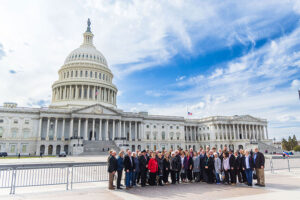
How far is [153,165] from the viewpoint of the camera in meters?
13.7

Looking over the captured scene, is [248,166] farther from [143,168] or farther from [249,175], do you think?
[143,168]

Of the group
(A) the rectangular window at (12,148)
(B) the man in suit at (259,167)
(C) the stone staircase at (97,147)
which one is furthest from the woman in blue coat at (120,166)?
(A) the rectangular window at (12,148)

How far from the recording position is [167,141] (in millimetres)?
83188

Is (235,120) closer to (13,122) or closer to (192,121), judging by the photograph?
(192,121)

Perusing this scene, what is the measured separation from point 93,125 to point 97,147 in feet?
29.7

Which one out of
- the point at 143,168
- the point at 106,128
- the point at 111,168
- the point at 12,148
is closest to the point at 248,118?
the point at 106,128

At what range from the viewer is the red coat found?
538 inches

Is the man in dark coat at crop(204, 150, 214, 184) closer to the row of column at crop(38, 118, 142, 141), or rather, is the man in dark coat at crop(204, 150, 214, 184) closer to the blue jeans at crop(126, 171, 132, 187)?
the blue jeans at crop(126, 171, 132, 187)

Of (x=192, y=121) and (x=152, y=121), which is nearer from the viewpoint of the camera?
(x=152, y=121)

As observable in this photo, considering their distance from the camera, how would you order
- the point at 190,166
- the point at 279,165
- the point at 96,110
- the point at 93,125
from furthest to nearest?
the point at 96,110 < the point at 93,125 < the point at 279,165 < the point at 190,166

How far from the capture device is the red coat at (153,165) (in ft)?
44.9

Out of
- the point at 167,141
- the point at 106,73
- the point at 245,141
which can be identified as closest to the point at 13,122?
the point at 106,73

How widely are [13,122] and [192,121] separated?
67.2m

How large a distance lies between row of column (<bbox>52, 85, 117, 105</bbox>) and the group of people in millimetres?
67951
